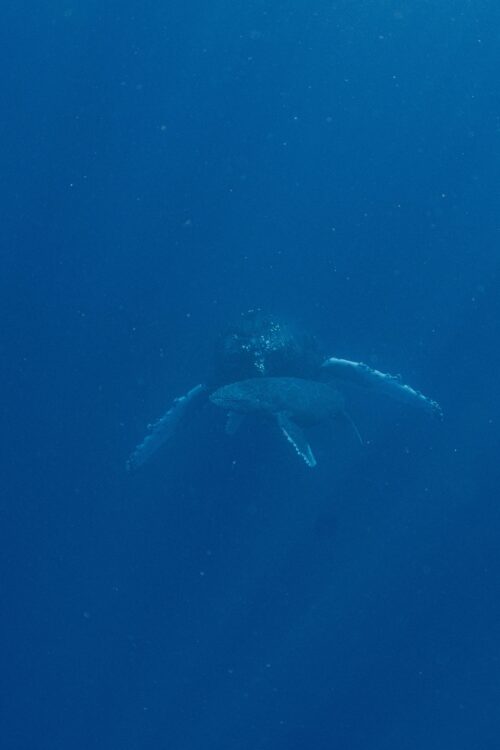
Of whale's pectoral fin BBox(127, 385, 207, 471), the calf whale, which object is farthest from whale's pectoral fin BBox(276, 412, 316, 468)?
whale's pectoral fin BBox(127, 385, 207, 471)

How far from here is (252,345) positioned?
9.02m

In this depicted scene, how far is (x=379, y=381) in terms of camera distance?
9922 millimetres

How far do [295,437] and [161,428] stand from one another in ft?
9.61

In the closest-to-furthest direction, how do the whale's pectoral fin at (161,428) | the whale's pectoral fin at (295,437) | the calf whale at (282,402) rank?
the whale's pectoral fin at (295,437)
the calf whale at (282,402)
the whale's pectoral fin at (161,428)

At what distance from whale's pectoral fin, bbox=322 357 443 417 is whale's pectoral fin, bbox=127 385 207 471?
7.66 ft

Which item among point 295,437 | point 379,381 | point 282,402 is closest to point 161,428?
point 282,402

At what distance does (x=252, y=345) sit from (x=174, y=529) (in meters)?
4.96

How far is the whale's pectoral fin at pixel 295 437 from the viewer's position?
7659mm

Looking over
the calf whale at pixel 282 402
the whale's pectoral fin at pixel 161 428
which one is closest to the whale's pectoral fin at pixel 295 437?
the calf whale at pixel 282 402

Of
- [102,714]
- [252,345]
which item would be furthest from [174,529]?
[252,345]

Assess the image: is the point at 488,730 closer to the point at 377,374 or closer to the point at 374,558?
the point at 374,558

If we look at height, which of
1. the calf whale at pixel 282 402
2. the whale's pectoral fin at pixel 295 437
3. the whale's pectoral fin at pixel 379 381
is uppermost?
the whale's pectoral fin at pixel 379 381

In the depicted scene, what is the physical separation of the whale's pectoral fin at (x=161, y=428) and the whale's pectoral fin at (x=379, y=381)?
91.9 inches

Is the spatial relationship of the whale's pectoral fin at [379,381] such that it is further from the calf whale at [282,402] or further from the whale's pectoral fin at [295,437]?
the whale's pectoral fin at [295,437]
